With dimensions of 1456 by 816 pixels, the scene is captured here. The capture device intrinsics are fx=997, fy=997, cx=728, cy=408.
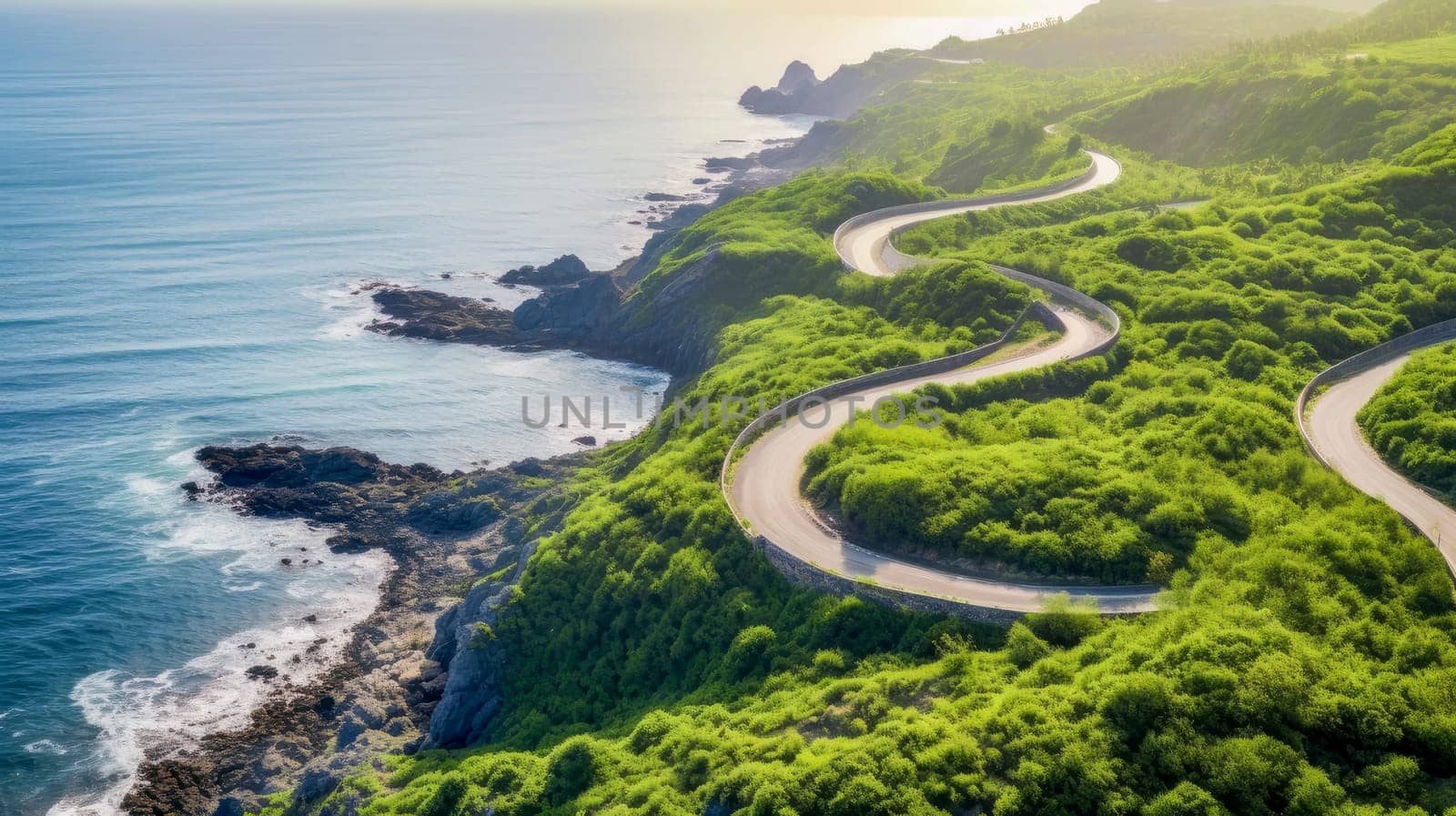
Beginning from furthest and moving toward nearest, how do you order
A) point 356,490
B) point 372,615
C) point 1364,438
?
point 356,490, point 372,615, point 1364,438

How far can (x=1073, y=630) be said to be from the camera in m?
34.8

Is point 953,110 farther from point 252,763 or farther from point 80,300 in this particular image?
point 252,763

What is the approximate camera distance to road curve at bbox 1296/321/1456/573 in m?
38.9

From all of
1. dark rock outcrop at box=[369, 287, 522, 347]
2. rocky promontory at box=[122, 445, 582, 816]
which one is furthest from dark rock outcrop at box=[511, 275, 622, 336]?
rocky promontory at box=[122, 445, 582, 816]

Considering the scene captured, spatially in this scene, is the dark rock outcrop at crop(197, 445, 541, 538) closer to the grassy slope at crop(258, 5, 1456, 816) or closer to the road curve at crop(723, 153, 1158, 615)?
the grassy slope at crop(258, 5, 1456, 816)

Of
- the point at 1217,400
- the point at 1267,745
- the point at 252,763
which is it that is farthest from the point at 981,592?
the point at 252,763

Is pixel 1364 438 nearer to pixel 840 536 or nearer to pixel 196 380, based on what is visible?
pixel 840 536

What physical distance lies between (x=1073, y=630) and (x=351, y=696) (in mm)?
34949

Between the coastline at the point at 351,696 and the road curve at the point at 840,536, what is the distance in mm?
14223

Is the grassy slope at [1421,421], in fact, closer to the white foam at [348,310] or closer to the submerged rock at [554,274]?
the submerged rock at [554,274]

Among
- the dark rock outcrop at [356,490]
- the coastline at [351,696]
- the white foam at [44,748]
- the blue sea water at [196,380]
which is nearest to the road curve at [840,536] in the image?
the coastline at [351,696]

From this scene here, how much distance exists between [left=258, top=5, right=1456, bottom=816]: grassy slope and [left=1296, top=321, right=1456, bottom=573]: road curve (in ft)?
4.45

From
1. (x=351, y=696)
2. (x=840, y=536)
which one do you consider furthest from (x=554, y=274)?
(x=840, y=536)

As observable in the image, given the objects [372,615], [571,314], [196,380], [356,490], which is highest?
[571,314]
